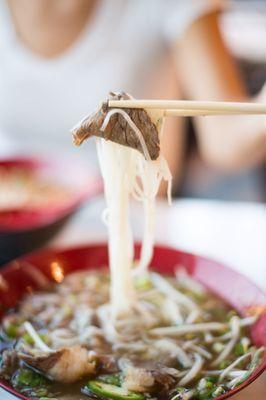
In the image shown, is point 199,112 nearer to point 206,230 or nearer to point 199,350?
point 199,350

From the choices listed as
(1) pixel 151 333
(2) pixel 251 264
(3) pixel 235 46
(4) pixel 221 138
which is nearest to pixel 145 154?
(1) pixel 151 333

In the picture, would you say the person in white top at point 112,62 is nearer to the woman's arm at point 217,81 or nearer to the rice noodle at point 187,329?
the woman's arm at point 217,81

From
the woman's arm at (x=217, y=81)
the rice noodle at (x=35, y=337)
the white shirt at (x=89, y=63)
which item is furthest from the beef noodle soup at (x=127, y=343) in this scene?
the white shirt at (x=89, y=63)

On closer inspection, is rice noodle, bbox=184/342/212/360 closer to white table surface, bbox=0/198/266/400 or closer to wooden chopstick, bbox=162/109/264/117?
white table surface, bbox=0/198/266/400

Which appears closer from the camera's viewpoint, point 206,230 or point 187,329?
point 187,329

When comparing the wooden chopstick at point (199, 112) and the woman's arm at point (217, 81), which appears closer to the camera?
the wooden chopstick at point (199, 112)

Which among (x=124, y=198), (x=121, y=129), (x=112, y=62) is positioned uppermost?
(x=112, y=62)

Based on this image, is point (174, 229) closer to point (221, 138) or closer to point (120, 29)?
point (221, 138)

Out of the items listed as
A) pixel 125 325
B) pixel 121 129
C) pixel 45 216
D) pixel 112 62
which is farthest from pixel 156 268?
pixel 112 62
